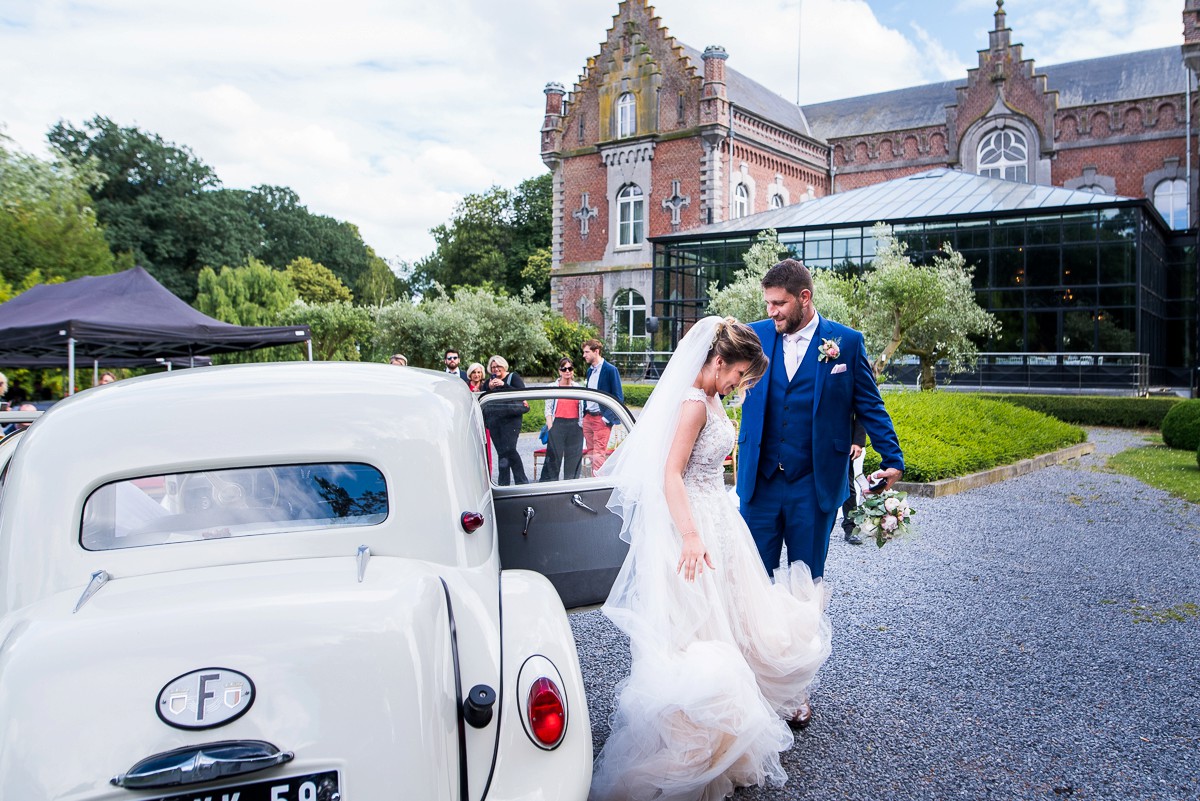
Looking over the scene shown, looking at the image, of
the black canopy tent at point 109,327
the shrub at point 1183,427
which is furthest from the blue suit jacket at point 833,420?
the shrub at point 1183,427

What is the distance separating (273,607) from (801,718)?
2773 mm

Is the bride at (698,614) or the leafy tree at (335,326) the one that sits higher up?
the leafy tree at (335,326)

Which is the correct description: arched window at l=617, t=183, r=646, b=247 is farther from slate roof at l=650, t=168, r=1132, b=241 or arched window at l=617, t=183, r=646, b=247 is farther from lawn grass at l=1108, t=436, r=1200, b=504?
lawn grass at l=1108, t=436, r=1200, b=504

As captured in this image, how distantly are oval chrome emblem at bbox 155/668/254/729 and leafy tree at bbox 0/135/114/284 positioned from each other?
78.3ft

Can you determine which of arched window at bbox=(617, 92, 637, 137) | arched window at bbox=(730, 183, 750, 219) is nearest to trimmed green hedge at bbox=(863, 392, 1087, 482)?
arched window at bbox=(730, 183, 750, 219)

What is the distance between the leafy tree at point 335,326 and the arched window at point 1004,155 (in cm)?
2880

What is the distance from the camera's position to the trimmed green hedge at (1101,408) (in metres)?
21.6

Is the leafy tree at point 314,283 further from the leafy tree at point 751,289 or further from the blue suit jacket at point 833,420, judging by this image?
the blue suit jacket at point 833,420

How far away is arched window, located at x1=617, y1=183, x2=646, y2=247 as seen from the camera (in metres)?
39.7

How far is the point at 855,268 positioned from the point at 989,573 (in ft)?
79.4

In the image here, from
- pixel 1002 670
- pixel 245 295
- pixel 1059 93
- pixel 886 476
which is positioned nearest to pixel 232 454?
pixel 886 476

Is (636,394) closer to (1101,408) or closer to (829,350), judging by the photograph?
(1101,408)

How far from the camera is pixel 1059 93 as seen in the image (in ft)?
133

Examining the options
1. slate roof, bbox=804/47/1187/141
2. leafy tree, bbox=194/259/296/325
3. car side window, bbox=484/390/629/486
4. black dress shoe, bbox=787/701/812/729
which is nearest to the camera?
black dress shoe, bbox=787/701/812/729
